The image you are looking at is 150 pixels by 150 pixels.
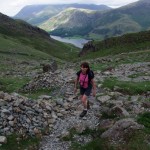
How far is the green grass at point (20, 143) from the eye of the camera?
17.7 meters

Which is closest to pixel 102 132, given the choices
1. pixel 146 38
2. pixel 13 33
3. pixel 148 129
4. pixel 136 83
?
pixel 148 129

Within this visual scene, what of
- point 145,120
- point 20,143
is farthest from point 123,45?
point 20,143

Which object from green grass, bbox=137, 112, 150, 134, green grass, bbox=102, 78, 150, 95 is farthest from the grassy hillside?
green grass, bbox=137, 112, 150, 134

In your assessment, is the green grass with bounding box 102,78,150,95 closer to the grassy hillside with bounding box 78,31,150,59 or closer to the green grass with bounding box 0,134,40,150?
the green grass with bounding box 0,134,40,150

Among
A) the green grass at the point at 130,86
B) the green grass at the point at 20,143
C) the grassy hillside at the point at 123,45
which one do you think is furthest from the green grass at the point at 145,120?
the grassy hillside at the point at 123,45

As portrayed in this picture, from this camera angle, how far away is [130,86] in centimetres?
2938

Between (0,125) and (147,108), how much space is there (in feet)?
32.0

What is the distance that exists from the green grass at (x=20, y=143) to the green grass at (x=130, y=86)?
Result: 12.0m

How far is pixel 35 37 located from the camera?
193 meters

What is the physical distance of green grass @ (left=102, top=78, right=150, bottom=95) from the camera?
28564 mm

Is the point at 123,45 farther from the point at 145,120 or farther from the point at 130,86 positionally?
the point at 145,120

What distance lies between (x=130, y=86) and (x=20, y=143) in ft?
45.6

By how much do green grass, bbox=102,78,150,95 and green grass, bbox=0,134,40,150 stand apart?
12.0 meters

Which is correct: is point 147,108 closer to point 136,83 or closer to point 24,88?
point 136,83
